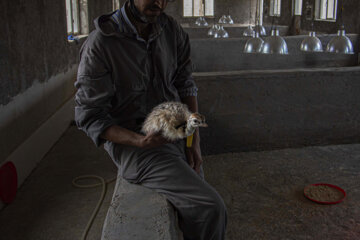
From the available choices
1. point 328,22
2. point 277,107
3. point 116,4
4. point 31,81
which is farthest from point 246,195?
point 116,4

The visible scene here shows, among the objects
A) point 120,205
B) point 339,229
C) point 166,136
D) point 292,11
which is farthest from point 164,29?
point 292,11

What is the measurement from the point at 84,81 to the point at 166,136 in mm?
512

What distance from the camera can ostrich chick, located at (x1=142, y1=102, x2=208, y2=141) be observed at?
1.56 meters

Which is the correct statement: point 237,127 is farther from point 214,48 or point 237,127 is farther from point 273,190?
point 214,48

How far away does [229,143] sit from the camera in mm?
4219

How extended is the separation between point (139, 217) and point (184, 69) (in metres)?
0.93

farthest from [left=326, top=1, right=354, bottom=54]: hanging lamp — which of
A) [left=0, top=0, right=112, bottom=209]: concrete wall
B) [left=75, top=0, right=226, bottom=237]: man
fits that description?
[left=0, top=0, right=112, bottom=209]: concrete wall

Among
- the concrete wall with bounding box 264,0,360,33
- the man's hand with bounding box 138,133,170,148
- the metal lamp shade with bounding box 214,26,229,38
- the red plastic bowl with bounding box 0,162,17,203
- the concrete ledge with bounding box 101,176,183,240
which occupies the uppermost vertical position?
the concrete wall with bounding box 264,0,360,33

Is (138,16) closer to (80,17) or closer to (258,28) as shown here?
(258,28)

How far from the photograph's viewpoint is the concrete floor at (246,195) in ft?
9.18

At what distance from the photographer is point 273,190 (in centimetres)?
340

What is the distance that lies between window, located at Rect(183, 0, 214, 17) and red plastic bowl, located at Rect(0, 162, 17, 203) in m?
15.6

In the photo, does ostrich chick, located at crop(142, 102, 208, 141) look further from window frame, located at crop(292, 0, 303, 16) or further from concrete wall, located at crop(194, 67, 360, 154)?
window frame, located at crop(292, 0, 303, 16)

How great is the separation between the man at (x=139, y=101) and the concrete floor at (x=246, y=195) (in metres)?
1.11
